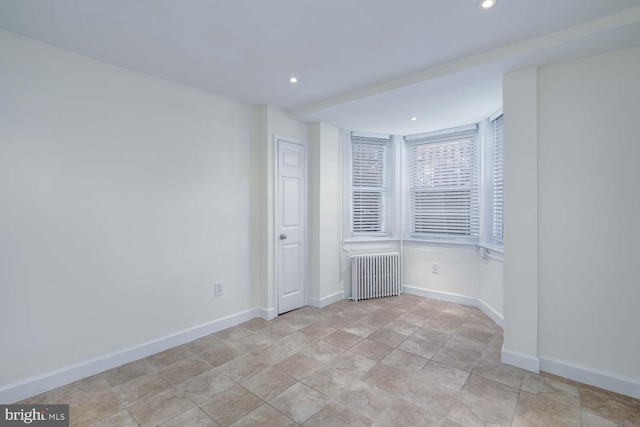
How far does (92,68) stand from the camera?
7.83 feet

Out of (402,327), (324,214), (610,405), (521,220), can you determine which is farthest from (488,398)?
(324,214)

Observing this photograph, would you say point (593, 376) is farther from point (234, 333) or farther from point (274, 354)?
point (234, 333)

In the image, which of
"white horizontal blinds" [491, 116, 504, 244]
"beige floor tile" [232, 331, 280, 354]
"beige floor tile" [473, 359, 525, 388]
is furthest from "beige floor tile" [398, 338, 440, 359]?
"white horizontal blinds" [491, 116, 504, 244]

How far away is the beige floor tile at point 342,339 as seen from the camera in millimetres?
2838

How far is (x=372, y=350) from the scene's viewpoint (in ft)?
9.00

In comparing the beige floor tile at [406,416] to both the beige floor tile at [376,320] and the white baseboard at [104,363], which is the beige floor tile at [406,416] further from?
the white baseboard at [104,363]

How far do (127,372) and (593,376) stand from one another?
11.8 feet

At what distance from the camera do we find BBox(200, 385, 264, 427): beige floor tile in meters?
1.87

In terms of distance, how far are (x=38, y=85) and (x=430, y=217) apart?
4.41 m

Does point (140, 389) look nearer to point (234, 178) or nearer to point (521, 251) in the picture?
point (234, 178)

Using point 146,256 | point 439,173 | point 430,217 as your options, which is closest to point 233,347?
point 146,256

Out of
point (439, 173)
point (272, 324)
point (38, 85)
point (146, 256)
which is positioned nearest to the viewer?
point (38, 85)

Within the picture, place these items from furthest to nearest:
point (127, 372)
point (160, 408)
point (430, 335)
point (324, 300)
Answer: point (324, 300), point (430, 335), point (127, 372), point (160, 408)

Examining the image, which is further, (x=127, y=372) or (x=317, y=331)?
(x=317, y=331)
